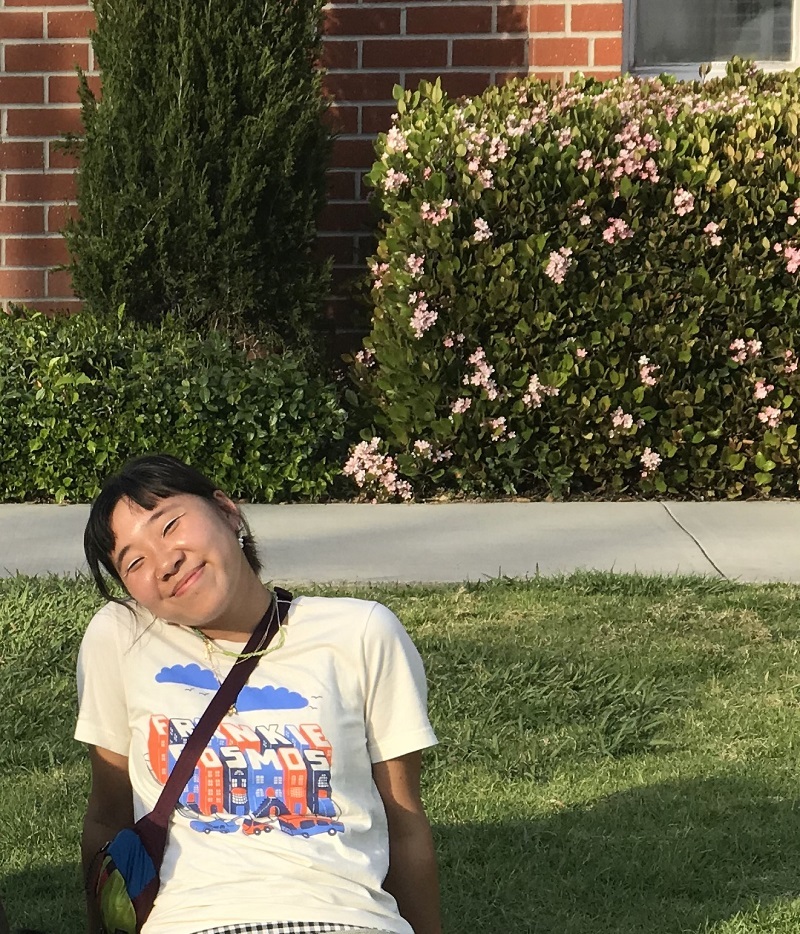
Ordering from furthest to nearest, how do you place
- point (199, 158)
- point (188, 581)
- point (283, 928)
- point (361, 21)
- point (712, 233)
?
point (361, 21)
point (199, 158)
point (712, 233)
point (188, 581)
point (283, 928)

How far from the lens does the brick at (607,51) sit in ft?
24.2

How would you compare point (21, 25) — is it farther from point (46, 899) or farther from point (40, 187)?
point (46, 899)

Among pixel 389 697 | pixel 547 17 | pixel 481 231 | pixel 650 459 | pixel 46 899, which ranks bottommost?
pixel 46 899

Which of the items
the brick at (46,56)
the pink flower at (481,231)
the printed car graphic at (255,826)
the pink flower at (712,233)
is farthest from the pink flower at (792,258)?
the printed car graphic at (255,826)

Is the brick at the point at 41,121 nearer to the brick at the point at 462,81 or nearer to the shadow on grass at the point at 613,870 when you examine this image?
the brick at the point at 462,81

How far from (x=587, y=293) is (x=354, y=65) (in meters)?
1.93

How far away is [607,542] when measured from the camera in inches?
223

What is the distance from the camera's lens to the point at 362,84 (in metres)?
7.36

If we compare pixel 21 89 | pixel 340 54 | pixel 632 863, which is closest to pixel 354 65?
pixel 340 54

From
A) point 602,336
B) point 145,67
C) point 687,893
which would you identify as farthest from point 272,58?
point 687,893

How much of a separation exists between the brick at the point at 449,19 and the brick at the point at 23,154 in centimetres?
201

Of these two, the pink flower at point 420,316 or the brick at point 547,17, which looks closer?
the pink flower at point 420,316

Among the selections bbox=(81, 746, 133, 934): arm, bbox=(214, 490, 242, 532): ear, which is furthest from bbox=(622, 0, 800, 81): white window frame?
bbox=(81, 746, 133, 934): arm

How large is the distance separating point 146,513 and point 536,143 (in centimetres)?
443
